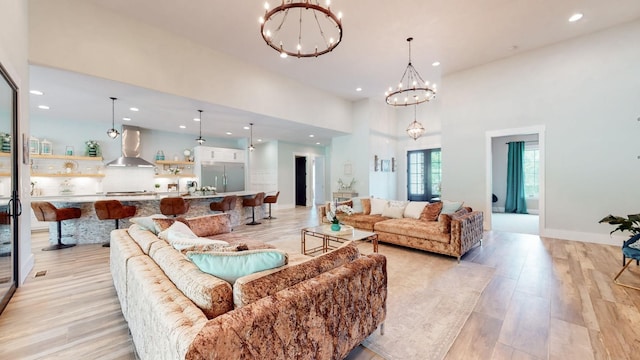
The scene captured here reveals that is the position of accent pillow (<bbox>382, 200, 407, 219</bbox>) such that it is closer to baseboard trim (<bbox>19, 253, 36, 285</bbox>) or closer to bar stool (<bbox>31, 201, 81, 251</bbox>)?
baseboard trim (<bbox>19, 253, 36, 285</bbox>)

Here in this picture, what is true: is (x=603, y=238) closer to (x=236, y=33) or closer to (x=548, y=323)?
(x=548, y=323)

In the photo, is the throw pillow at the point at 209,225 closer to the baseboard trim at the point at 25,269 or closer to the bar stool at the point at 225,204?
the baseboard trim at the point at 25,269

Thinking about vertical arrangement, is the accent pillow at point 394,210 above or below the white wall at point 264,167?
below

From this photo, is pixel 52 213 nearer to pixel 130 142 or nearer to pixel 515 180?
pixel 130 142

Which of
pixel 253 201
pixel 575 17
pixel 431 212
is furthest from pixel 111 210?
pixel 575 17

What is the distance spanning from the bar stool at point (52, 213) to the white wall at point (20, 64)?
107cm

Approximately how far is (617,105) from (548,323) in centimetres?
479

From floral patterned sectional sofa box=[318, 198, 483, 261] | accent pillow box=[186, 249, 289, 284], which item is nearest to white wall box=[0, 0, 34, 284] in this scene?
accent pillow box=[186, 249, 289, 284]

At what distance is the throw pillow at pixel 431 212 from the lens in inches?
172

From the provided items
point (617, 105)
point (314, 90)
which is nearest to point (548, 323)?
point (617, 105)

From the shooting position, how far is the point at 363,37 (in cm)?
454

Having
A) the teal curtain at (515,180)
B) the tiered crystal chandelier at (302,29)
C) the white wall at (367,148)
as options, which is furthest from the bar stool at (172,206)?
the teal curtain at (515,180)

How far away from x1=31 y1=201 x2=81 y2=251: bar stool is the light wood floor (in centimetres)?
76

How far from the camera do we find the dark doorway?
11062 millimetres
